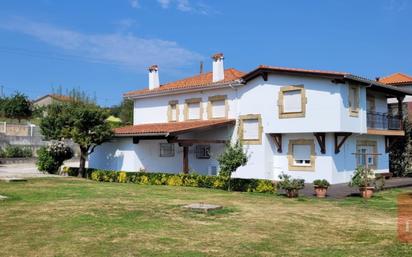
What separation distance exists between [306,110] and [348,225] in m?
12.2

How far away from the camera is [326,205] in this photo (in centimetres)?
1476

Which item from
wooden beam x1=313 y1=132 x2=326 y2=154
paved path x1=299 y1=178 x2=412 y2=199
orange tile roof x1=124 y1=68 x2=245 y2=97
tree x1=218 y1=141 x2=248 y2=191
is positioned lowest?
paved path x1=299 y1=178 x2=412 y2=199

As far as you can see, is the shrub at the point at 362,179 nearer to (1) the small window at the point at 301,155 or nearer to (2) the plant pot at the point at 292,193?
(2) the plant pot at the point at 292,193

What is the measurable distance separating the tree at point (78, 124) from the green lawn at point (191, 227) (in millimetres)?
9083

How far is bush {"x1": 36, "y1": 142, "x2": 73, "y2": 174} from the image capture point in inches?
1131

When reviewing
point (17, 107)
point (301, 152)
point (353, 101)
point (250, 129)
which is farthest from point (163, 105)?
point (17, 107)

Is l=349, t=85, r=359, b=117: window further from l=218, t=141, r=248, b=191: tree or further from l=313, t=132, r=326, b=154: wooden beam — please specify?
l=218, t=141, r=248, b=191: tree

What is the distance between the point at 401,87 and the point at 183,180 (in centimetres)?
2031

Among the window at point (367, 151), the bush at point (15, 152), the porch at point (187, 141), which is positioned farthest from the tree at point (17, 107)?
the window at point (367, 151)

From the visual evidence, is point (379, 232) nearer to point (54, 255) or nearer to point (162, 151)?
point (54, 255)

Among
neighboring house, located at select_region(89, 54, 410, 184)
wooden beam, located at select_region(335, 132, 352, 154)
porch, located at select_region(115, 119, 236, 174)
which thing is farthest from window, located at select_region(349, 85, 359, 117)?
porch, located at select_region(115, 119, 236, 174)

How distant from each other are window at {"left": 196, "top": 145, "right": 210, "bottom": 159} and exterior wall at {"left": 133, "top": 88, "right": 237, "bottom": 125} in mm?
1807

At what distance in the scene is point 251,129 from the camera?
2511cm

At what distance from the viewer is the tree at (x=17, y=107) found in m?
63.9
